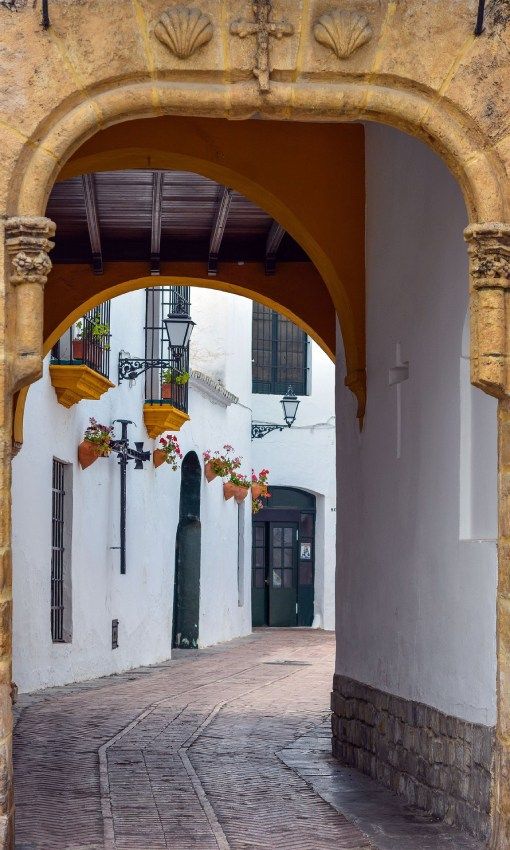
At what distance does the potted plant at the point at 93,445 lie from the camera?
15.0m

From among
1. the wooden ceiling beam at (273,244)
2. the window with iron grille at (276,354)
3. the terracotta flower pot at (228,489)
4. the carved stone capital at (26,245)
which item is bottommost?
the terracotta flower pot at (228,489)

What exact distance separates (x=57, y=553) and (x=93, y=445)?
1279mm

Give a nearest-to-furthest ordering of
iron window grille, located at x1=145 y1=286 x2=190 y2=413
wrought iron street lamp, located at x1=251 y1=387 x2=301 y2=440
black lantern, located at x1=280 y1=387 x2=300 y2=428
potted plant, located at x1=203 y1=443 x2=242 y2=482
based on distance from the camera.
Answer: iron window grille, located at x1=145 y1=286 x2=190 y2=413 < potted plant, located at x1=203 y1=443 x2=242 y2=482 < black lantern, located at x1=280 y1=387 x2=300 y2=428 < wrought iron street lamp, located at x1=251 y1=387 x2=301 y2=440

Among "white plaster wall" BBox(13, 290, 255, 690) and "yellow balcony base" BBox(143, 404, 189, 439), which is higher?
"yellow balcony base" BBox(143, 404, 189, 439)

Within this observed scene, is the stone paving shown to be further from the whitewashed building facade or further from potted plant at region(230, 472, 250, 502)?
potted plant at region(230, 472, 250, 502)

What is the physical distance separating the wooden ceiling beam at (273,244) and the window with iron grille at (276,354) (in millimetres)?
15591

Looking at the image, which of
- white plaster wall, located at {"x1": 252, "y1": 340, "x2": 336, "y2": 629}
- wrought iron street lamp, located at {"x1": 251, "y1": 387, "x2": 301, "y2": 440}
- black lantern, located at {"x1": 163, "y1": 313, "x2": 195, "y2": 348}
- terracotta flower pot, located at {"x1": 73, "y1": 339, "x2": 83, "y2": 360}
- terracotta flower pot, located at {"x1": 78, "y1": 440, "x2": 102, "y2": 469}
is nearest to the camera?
terracotta flower pot, located at {"x1": 73, "y1": 339, "x2": 83, "y2": 360}

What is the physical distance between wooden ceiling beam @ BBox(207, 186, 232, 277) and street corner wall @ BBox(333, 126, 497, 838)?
1479mm

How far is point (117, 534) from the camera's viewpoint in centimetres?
1689

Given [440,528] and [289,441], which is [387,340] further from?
[289,441]

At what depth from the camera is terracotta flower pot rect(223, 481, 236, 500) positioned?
77.0ft

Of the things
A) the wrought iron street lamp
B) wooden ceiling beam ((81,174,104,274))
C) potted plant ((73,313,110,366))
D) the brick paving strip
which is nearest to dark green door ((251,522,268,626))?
the wrought iron street lamp

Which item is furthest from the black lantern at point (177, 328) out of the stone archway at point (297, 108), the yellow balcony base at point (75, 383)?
the stone archway at point (297, 108)

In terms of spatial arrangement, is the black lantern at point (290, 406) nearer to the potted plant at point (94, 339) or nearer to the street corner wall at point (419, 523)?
the potted plant at point (94, 339)
